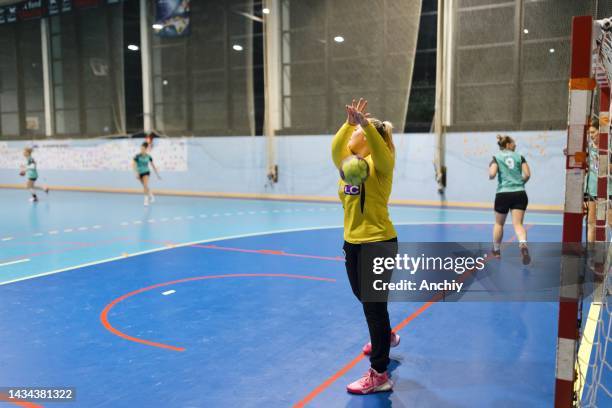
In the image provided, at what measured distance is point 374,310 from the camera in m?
3.24

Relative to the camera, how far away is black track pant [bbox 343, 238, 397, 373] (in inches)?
127

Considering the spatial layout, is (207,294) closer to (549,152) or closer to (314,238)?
(314,238)

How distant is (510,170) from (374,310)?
410cm

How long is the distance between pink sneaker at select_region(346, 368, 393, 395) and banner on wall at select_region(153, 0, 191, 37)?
15.6m

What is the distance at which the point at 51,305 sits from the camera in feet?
17.2

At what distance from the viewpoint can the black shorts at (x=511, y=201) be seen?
21.6 feet

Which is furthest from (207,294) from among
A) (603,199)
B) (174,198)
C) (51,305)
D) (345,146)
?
(174,198)

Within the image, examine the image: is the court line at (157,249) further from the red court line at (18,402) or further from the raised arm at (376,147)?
the raised arm at (376,147)

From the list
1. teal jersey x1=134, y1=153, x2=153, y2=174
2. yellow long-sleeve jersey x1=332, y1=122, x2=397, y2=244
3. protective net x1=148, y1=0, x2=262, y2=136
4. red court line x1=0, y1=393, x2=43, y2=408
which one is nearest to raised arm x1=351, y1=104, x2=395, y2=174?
yellow long-sleeve jersey x1=332, y1=122, x2=397, y2=244

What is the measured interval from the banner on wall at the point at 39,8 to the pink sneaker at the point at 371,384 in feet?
59.1

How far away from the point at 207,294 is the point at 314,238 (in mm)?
3566

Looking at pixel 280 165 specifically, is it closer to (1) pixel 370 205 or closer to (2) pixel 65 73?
(2) pixel 65 73

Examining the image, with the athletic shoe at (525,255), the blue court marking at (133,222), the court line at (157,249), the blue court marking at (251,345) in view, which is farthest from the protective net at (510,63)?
the blue court marking at (251,345)

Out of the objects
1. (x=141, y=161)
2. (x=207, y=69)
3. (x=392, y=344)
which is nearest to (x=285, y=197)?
(x=141, y=161)
